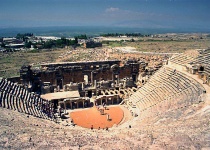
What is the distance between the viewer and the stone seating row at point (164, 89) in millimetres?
27047

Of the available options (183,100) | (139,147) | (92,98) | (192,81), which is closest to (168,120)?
(183,100)

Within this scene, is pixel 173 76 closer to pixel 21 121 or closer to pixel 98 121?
pixel 98 121

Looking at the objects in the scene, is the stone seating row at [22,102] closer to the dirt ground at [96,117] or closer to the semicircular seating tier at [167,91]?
the dirt ground at [96,117]

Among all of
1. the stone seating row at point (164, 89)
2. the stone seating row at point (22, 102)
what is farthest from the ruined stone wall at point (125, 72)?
the stone seating row at point (22, 102)

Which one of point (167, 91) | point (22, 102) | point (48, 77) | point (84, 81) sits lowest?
point (84, 81)

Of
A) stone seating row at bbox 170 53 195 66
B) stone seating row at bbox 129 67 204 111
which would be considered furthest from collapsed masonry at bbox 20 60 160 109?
stone seating row at bbox 170 53 195 66

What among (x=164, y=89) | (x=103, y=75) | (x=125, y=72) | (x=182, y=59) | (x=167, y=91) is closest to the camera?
(x=167, y=91)

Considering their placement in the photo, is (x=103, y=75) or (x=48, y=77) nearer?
(x=48, y=77)

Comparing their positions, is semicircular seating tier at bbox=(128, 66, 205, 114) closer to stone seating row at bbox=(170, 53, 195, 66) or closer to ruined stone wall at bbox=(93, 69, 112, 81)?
stone seating row at bbox=(170, 53, 195, 66)

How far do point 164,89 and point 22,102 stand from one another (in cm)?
1675

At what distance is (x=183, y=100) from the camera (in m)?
25.1

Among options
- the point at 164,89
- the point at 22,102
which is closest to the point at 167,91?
the point at 164,89

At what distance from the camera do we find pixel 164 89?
3080cm

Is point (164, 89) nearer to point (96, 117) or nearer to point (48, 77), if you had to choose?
point (96, 117)
